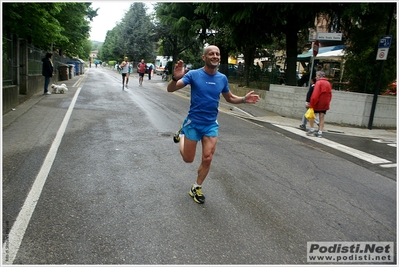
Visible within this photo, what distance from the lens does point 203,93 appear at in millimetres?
4168

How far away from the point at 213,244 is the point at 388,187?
371cm

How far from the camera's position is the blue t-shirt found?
4148mm

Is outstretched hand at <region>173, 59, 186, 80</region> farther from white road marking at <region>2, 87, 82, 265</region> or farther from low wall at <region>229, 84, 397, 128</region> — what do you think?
low wall at <region>229, 84, 397, 128</region>

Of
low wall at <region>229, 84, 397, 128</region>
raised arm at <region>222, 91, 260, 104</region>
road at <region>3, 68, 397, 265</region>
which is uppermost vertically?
raised arm at <region>222, 91, 260, 104</region>

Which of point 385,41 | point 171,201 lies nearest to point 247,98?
point 171,201

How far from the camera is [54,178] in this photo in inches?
188

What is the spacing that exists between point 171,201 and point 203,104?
1284 mm

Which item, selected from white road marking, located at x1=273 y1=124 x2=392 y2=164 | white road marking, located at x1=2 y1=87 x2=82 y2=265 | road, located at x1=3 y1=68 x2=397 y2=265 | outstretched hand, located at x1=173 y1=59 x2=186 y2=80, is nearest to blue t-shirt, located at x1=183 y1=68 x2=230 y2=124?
outstretched hand, located at x1=173 y1=59 x2=186 y2=80

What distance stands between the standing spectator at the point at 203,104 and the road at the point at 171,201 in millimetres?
589

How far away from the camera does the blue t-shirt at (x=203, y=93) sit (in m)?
4.15

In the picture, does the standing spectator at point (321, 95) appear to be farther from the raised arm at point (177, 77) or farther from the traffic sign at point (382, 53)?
the raised arm at point (177, 77)

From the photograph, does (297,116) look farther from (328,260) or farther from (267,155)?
(328,260)

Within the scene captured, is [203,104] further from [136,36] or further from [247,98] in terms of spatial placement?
[136,36]

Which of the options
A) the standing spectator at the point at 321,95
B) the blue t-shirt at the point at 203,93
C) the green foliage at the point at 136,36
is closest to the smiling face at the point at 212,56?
the blue t-shirt at the point at 203,93
